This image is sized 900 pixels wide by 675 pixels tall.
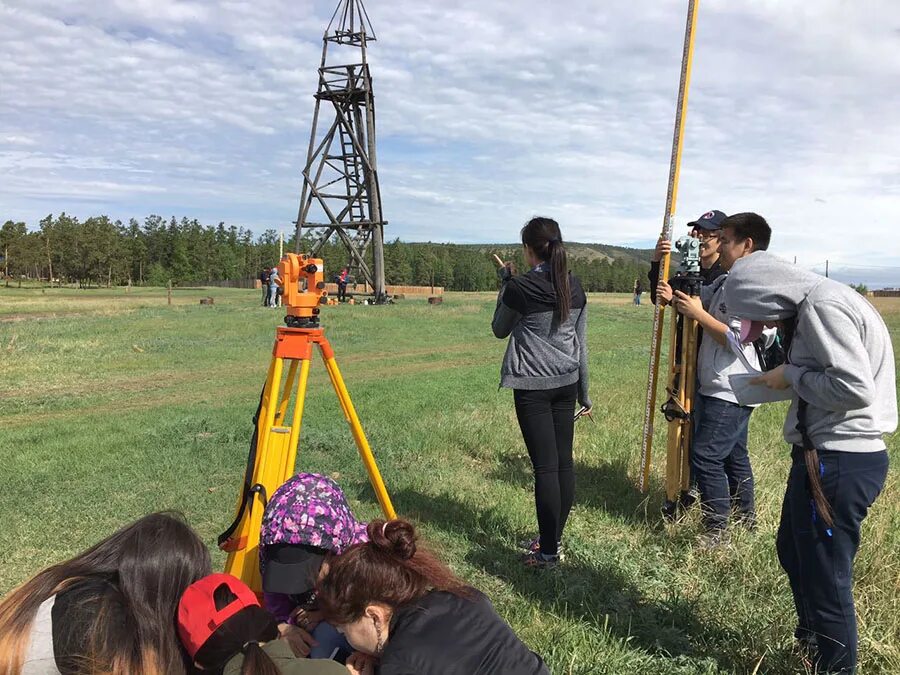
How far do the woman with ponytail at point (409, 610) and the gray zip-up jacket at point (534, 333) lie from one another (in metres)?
2.01

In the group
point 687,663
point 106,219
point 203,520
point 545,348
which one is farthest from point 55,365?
point 106,219

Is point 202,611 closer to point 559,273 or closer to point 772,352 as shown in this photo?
point 772,352

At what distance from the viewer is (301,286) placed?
11.9ft

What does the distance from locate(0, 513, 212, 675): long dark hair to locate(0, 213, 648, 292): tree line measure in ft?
147

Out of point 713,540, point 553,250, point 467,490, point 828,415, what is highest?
point 553,250

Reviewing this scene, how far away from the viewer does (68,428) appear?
25.9 feet

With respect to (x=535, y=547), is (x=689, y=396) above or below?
above

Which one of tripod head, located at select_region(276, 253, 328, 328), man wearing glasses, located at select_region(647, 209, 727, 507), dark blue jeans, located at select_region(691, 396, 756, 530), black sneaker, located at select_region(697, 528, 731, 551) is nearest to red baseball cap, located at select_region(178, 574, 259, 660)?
tripod head, located at select_region(276, 253, 328, 328)

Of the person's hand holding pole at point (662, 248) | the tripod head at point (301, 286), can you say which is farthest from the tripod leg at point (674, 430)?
the tripod head at point (301, 286)

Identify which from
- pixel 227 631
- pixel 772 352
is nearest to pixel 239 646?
pixel 227 631

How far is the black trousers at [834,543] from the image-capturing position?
8.57 ft

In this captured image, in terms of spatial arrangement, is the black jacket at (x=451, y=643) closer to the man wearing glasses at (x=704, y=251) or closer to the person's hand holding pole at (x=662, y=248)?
the man wearing glasses at (x=704, y=251)

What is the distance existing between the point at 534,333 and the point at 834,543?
205cm

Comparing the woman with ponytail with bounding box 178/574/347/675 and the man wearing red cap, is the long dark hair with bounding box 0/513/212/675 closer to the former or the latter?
the woman with ponytail with bounding box 178/574/347/675
